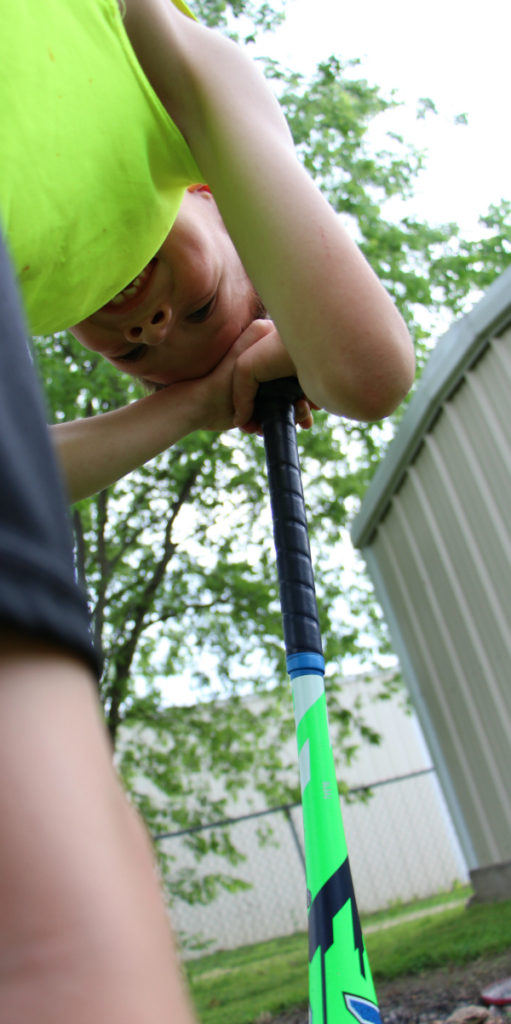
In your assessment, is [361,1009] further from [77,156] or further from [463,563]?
[463,563]

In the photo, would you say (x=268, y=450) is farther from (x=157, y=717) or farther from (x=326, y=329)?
(x=157, y=717)

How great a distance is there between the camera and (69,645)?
34cm

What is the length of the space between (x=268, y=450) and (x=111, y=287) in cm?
44

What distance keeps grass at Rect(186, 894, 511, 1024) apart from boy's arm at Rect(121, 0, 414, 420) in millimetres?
3736

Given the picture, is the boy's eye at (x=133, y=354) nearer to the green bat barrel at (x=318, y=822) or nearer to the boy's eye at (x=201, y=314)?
the boy's eye at (x=201, y=314)

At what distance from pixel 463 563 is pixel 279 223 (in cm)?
396

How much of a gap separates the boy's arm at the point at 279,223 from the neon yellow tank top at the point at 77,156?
63 mm

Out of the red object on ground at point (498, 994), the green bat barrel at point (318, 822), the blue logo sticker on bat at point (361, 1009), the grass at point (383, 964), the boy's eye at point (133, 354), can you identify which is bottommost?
the red object on ground at point (498, 994)

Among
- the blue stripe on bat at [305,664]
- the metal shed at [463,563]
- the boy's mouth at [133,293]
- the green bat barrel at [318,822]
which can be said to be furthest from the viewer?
the metal shed at [463,563]

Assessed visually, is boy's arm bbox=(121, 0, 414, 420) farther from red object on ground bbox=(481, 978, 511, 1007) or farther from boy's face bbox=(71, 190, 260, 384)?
red object on ground bbox=(481, 978, 511, 1007)

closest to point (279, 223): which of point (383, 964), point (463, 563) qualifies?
point (463, 563)

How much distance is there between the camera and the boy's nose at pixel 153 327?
146 centimetres

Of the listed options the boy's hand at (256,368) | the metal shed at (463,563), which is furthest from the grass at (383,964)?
the boy's hand at (256,368)

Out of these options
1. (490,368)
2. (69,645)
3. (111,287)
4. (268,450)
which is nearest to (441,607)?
(490,368)
